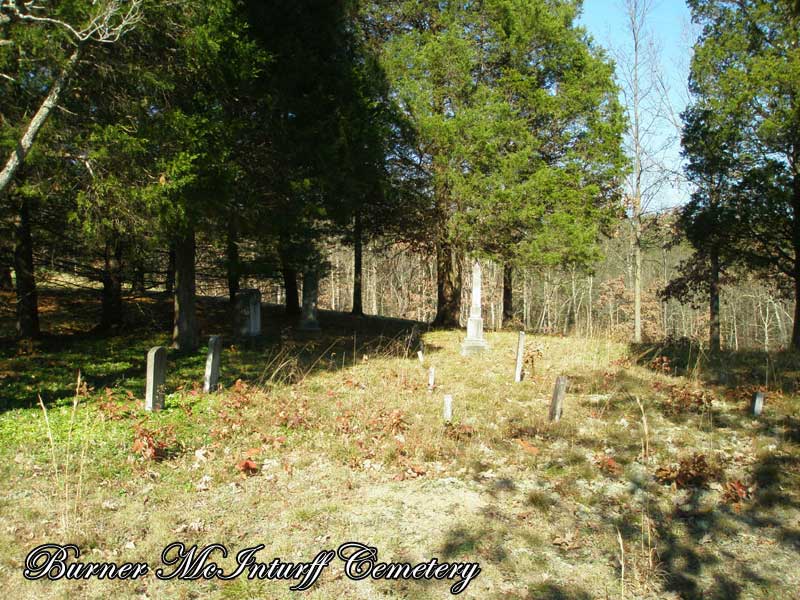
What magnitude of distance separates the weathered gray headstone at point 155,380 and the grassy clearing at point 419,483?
21 cm

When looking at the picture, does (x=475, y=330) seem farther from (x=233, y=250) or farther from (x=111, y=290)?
(x=111, y=290)

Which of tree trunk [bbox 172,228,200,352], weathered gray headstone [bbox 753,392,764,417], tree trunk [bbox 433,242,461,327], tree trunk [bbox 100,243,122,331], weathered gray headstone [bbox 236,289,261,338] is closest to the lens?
weathered gray headstone [bbox 753,392,764,417]

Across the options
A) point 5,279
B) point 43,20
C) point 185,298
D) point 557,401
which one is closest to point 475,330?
point 557,401

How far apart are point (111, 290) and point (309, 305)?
4.85 m

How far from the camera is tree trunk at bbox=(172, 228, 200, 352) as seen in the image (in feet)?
36.1

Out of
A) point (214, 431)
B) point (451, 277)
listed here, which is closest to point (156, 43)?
point (214, 431)

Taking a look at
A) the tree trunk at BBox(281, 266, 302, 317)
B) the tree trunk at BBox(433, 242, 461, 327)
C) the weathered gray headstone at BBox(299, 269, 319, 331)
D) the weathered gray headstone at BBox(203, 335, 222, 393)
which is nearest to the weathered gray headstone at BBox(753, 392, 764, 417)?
the weathered gray headstone at BBox(203, 335, 222, 393)

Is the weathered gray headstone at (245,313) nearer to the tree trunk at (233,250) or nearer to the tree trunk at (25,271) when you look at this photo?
the tree trunk at (233,250)

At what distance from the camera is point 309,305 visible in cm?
1527

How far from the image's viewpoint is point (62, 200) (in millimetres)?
8867

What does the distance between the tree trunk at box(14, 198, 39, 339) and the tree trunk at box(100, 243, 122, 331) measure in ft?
4.86

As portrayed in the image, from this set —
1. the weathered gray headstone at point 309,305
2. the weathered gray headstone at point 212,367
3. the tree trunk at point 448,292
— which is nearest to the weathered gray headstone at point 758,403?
the weathered gray headstone at point 212,367

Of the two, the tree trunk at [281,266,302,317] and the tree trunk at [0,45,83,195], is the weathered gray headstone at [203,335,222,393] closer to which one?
the tree trunk at [0,45,83,195]

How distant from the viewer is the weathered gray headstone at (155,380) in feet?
22.4
